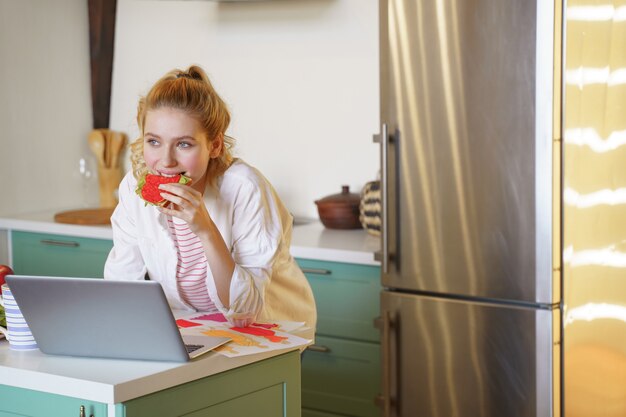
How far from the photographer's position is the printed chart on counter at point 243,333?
2061 mm

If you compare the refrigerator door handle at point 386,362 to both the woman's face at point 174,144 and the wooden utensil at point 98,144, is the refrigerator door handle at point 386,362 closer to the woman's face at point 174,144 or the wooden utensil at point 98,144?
the woman's face at point 174,144

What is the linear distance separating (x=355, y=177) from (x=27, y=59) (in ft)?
5.40

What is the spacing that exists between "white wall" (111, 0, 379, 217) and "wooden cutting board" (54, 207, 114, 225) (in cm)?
67

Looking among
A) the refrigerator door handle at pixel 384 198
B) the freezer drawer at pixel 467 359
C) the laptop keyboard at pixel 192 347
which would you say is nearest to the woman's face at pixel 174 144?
the laptop keyboard at pixel 192 347

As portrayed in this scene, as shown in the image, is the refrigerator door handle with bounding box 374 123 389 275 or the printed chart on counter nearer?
the printed chart on counter

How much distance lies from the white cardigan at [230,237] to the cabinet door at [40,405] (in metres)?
0.57

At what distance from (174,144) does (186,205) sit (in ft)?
0.60

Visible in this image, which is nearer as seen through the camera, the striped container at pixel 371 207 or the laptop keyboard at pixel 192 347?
the laptop keyboard at pixel 192 347

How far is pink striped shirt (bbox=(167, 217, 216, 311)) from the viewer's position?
96.3 inches

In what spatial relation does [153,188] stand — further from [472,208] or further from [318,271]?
[318,271]

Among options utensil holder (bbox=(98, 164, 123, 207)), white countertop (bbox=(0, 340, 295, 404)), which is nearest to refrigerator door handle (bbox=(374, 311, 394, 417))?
white countertop (bbox=(0, 340, 295, 404))

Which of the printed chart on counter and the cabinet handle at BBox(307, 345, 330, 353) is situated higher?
the printed chart on counter

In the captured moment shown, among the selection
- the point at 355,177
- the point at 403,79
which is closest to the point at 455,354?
the point at 403,79

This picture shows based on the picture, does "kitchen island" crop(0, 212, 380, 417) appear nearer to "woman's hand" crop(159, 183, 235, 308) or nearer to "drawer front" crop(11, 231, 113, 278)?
"drawer front" crop(11, 231, 113, 278)
